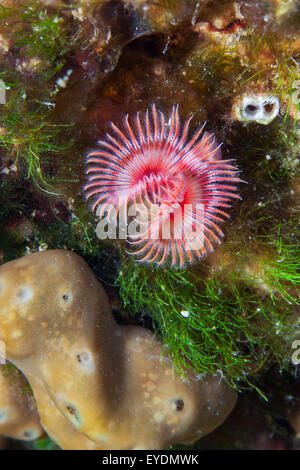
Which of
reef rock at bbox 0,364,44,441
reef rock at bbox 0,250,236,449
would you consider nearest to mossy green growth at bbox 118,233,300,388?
reef rock at bbox 0,250,236,449

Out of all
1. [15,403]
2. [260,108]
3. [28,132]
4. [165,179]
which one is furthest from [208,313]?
[15,403]

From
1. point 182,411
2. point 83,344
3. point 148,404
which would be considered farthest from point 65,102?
point 182,411

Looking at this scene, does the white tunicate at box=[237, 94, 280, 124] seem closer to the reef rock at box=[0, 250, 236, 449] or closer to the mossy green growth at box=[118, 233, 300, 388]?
the mossy green growth at box=[118, 233, 300, 388]

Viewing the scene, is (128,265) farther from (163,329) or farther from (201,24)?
(201,24)

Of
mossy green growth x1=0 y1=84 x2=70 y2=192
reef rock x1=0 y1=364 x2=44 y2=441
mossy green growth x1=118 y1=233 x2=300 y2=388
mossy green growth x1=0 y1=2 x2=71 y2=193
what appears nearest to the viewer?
mossy green growth x1=0 y1=2 x2=71 y2=193

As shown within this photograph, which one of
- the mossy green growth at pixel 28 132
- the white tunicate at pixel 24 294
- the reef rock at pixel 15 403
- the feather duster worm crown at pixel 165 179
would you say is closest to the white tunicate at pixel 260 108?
the feather duster worm crown at pixel 165 179

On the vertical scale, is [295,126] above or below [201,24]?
below
